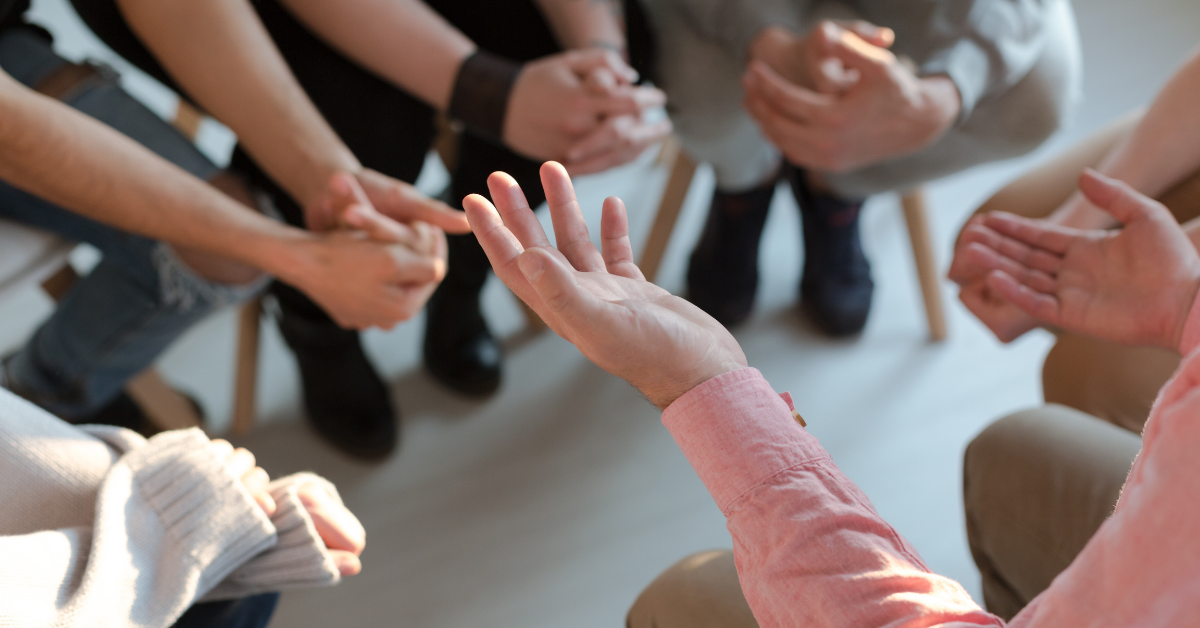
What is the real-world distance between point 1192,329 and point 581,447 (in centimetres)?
74

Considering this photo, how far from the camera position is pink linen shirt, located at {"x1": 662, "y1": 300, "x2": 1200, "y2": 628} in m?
0.29

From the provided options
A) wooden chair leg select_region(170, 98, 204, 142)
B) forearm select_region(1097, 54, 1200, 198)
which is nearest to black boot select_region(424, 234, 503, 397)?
wooden chair leg select_region(170, 98, 204, 142)

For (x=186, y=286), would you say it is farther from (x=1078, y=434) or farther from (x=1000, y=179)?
(x=1000, y=179)

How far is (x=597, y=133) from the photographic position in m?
0.85

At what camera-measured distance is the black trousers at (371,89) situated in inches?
33.9

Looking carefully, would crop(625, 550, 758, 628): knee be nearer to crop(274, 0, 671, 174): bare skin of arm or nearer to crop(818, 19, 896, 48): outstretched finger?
crop(274, 0, 671, 174): bare skin of arm

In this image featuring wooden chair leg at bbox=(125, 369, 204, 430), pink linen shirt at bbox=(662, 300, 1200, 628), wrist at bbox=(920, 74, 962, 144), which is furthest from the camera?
wooden chair leg at bbox=(125, 369, 204, 430)

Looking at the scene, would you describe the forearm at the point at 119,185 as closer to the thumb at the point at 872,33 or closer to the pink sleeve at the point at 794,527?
the pink sleeve at the point at 794,527

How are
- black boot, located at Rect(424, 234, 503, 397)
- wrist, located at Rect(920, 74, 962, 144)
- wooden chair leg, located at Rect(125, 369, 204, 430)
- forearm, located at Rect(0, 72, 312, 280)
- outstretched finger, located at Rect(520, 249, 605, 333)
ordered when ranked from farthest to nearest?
black boot, located at Rect(424, 234, 503, 397), wooden chair leg, located at Rect(125, 369, 204, 430), wrist, located at Rect(920, 74, 962, 144), forearm, located at Rect(0, 72, 312, 280), outstretched finger, located at Rect(520, 249, 605, 333)

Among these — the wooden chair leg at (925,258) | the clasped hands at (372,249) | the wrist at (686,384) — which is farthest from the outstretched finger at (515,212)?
the wooden chair leg at (925,258)

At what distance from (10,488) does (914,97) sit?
2.98 ft

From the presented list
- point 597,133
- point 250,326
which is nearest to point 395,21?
point 597,133

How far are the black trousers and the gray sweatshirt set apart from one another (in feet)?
0.71

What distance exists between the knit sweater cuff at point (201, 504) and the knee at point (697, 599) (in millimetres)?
279
